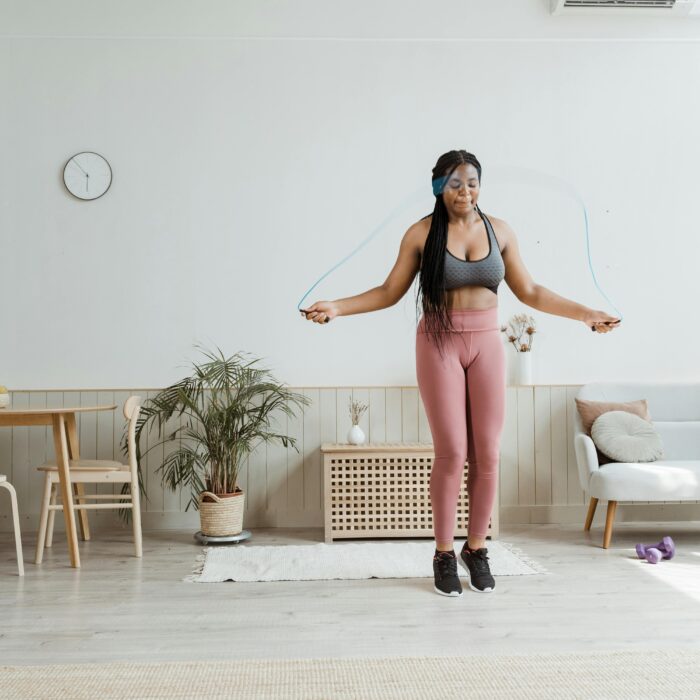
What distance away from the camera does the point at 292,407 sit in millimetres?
4176

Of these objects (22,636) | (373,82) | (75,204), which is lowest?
(22,636)

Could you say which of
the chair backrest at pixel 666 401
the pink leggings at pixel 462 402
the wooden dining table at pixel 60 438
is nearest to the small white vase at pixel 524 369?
the chair backrest at pixel 666 401

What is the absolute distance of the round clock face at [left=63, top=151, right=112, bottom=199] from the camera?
423 centimetres

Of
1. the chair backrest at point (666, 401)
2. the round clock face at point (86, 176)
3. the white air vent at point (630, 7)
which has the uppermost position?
the white air vent at point (630, 7)

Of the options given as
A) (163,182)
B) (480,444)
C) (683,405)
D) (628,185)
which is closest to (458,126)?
(628,185)

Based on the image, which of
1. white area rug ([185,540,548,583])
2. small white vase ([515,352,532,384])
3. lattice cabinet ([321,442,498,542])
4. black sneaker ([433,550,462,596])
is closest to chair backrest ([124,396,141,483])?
white area rug ([185,540,548,583])

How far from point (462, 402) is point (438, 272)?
45 cm

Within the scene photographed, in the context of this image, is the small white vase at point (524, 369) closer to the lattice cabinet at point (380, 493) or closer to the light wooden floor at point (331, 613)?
the lattice cabinet at point (380, 493)

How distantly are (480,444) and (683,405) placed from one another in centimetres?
187

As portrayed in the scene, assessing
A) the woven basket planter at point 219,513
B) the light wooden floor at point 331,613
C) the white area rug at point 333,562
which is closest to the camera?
the light wooden floor at point 331,613

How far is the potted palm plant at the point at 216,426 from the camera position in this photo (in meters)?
3.72

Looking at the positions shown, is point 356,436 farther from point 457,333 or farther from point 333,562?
point 457,333

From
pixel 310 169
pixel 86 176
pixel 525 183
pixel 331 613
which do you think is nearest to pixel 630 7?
pixel 525 183

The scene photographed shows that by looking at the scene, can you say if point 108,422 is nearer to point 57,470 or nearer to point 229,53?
point 57,470
